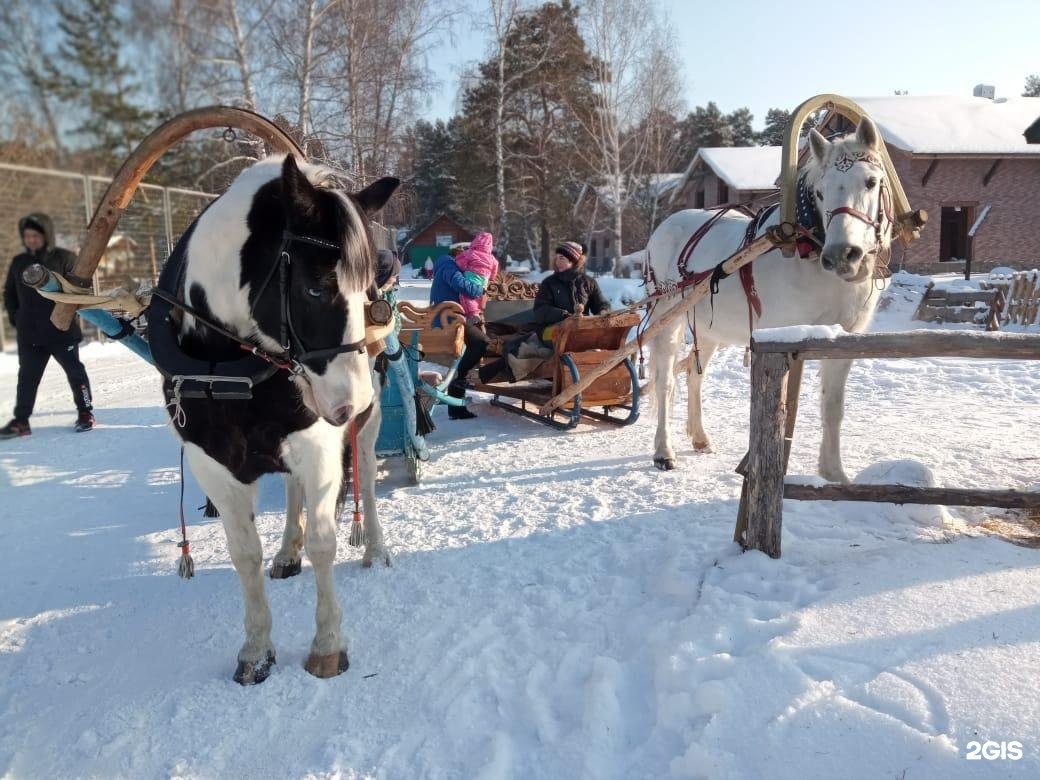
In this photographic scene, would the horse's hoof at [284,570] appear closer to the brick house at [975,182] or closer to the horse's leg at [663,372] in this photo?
the horse's leg at [663,372]

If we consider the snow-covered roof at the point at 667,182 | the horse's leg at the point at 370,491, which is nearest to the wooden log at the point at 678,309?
the horse's leg at the point at 370,491

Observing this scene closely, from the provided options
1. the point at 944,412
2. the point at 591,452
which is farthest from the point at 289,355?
the point at 944,412

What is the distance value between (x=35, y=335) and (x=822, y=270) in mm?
6584

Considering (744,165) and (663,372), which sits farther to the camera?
(744,165)

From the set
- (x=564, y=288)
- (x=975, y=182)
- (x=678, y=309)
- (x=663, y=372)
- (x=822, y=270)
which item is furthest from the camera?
(x=975, y=182)

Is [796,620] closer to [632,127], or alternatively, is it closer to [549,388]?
[549,388]

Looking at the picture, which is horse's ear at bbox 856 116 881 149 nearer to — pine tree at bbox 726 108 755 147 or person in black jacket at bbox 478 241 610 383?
person in black jacket at bbox 478 241 610 383

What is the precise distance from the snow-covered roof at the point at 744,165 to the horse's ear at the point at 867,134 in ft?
71.5

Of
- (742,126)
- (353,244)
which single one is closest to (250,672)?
(353,244)

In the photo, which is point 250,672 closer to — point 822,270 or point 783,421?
point 783,421

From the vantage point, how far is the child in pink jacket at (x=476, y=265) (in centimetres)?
A: 638

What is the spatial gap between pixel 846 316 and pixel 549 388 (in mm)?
3010

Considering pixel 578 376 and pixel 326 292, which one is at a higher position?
pixel 326 292

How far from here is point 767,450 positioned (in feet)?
9.25
